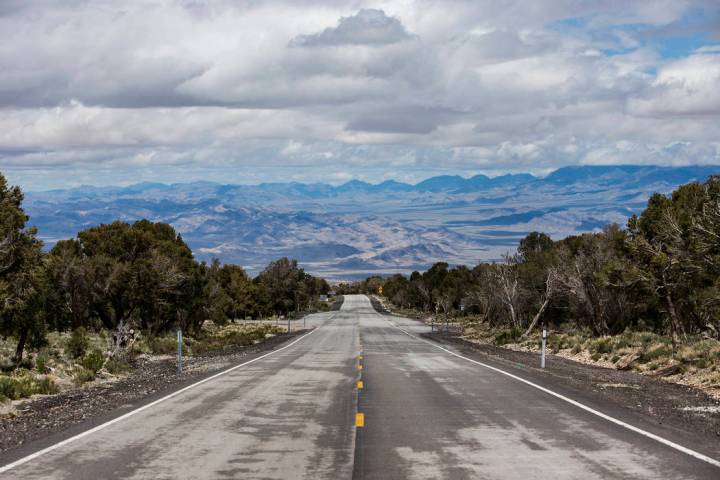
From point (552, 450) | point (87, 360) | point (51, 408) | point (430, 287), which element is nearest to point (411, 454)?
point (552, 450)

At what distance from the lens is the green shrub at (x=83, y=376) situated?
69.3ft

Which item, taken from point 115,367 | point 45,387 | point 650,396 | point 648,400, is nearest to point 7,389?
point 45,387

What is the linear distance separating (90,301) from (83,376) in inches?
883

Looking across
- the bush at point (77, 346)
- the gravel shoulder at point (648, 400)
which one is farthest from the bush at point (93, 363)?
the gravel shoulder at point (648, 400)

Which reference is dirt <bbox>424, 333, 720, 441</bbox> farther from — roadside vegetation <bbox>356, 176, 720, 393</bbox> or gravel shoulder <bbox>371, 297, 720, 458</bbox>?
roadside vegetation <bbox>356, 176, 720, 393</bbox>

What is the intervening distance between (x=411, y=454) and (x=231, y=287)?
301ft

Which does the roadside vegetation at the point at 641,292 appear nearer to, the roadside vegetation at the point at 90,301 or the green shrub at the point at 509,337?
the green shrub at the point at 509,337

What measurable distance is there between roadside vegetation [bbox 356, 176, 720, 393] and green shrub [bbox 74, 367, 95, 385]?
16.7 m

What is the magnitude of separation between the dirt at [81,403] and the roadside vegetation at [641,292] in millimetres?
14339

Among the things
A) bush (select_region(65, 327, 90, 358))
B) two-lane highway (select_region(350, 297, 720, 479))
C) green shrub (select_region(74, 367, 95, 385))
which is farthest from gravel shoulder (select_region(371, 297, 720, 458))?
bush (select_region(65, 327, 90, 358))

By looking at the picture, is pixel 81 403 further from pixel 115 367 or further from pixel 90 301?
pixel 90 301

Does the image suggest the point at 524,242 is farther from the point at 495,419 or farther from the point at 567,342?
the point at 495,419

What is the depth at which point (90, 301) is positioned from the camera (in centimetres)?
4272

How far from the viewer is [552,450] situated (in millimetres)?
10336
